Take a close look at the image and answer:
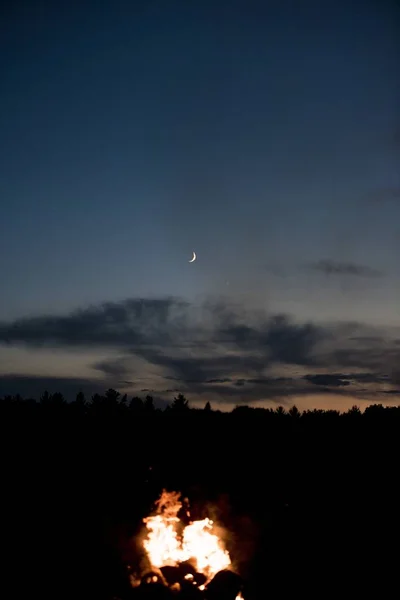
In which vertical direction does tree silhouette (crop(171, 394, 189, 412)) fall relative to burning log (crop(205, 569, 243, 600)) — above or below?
above

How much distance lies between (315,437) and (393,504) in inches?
135

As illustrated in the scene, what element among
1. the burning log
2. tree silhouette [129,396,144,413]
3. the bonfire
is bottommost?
the burning log

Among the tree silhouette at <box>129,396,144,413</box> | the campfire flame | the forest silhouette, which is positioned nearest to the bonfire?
the campfire flame

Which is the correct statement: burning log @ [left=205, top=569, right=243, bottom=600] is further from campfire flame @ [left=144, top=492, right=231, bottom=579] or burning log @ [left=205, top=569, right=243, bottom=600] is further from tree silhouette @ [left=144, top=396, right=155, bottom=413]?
tree silhouette @ [left=144, top=396, right=155, bottom=413]

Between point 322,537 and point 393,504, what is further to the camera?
point 393,504

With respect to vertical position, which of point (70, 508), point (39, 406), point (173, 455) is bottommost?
point (70, 508)

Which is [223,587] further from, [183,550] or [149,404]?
[149,404]

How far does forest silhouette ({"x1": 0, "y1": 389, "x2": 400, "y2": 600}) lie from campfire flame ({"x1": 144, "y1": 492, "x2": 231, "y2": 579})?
0.61 meters

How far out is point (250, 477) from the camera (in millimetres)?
19703

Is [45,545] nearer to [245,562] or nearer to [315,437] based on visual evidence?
[245,562]

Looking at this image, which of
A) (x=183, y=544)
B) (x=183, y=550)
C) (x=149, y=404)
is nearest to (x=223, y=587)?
(x=183, y=550)

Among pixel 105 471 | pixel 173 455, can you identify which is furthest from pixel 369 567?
pixel 105 471

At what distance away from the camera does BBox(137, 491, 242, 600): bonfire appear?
15078mm

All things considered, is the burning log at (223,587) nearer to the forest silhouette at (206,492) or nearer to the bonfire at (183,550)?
the bonfire at (183,550)
